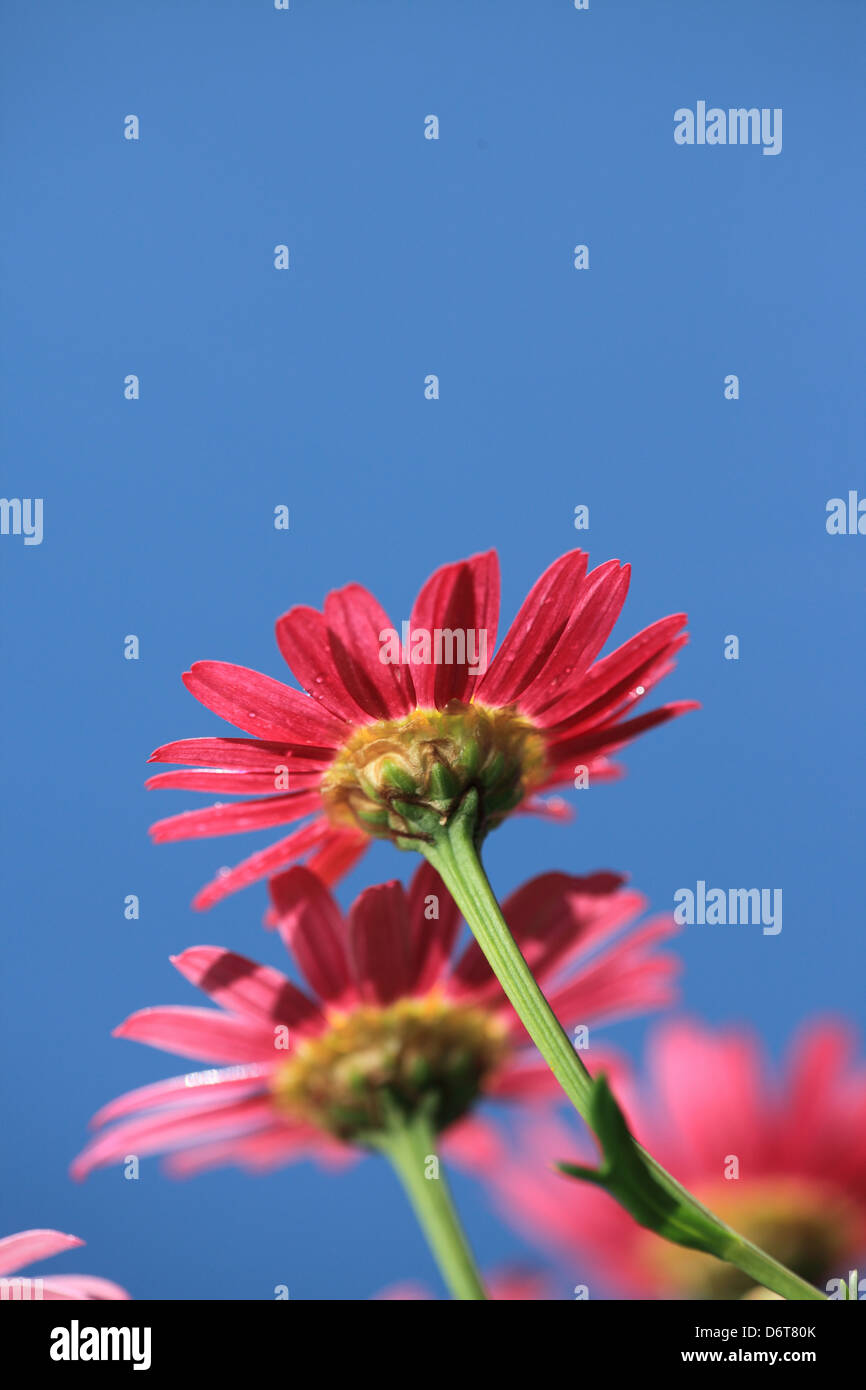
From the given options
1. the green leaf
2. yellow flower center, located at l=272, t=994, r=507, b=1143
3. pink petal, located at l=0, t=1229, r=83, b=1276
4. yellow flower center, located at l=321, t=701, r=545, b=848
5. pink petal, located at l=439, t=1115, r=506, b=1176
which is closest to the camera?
the green leaf

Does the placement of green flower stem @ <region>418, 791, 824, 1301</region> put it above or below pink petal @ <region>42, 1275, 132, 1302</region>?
above

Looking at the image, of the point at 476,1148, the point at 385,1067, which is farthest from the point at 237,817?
the point at 476,1148

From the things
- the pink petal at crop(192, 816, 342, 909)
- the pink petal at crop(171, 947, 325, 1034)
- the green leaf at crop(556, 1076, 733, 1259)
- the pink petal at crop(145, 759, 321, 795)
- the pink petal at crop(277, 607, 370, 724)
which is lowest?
the green leaf at crop(556, 1076, 733, 1259)

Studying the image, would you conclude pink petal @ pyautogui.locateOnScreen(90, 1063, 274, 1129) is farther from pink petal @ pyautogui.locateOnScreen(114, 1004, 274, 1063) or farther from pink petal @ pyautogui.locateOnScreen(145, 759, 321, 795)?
pink petal @ pyautogui.locateOnScreen(145, 759, 321, 795)

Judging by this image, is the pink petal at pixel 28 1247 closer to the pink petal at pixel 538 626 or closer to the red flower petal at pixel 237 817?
the red flower petal at pixel 237 817

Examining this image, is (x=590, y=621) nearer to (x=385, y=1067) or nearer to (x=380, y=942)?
(x=380, y=942)

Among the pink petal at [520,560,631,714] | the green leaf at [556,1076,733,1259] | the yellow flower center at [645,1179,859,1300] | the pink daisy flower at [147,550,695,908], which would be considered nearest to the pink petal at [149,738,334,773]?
the pink daisy flower at [147,550,695,908]
